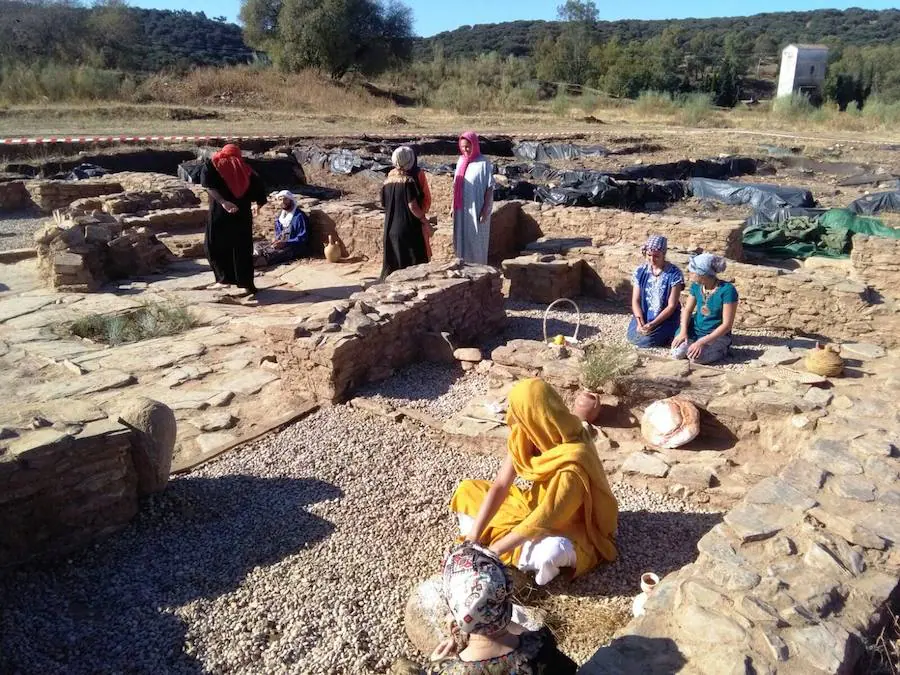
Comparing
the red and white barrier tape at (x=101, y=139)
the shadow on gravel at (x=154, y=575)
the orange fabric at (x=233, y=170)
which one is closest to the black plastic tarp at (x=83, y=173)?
the red and white barrier tape at (x=101, y=139)

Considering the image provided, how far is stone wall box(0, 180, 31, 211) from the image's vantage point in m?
13.1

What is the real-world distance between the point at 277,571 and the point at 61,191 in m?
11.6

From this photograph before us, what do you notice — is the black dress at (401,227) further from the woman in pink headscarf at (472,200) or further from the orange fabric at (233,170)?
the orange fabric at (233,170)

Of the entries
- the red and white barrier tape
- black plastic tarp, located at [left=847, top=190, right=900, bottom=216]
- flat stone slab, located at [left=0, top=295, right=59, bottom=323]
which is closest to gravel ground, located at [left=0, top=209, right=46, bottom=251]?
flat stone slab, located at [left=0, top=295, right=59, bottom=323]

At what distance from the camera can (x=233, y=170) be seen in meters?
7.91

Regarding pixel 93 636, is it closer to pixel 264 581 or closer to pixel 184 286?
pixel 264 581

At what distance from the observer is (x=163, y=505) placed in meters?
4.14

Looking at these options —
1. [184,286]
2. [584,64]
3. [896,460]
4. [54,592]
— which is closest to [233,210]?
[184,286]

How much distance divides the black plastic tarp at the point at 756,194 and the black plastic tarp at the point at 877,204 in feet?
2.40

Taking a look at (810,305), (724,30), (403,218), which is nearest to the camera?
(810,305)

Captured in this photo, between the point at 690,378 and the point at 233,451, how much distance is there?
10.5 feet

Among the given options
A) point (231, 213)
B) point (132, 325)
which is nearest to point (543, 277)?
point (231, 213)

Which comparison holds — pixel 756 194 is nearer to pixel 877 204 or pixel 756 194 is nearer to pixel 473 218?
pixel 877 204

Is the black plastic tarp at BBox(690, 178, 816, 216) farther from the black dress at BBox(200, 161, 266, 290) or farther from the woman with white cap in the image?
the black dress at BBox(200, 161, 266, 290)
